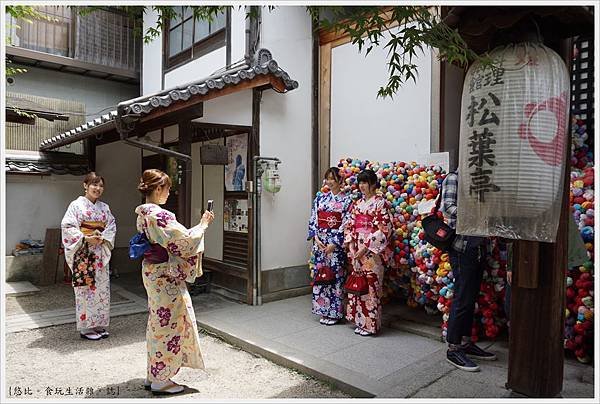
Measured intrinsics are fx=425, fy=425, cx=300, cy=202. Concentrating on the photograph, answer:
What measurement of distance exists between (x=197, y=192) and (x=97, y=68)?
461 centimetres

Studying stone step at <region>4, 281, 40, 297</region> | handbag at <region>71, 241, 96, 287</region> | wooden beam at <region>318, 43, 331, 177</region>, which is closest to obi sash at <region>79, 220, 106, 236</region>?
handbag at <region>71, 241, 96, 287</region>

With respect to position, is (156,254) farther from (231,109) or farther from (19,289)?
(19,289)

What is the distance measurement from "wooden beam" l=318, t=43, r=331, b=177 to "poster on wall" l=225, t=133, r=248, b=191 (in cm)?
140

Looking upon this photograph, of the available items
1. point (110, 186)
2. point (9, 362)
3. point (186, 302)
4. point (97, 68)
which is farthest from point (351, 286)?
point (97, 68)

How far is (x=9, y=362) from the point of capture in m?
4.84

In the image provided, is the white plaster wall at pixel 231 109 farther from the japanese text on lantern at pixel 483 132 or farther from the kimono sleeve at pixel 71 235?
the japanese text on lantern at pixel 483 132

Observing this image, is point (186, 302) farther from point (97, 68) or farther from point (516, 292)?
point (97, 68)

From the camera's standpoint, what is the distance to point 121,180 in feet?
35.0

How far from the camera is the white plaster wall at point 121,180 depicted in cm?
1048

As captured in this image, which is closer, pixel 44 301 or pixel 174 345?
pixel 174 345

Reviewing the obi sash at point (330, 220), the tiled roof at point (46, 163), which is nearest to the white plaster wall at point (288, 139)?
the obi sash at point (330, 220)

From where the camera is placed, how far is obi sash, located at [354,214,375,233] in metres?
5.41

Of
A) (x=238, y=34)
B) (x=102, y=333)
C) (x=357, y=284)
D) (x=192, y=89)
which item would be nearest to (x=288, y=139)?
(x=192, y=89)

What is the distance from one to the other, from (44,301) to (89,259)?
296cm
